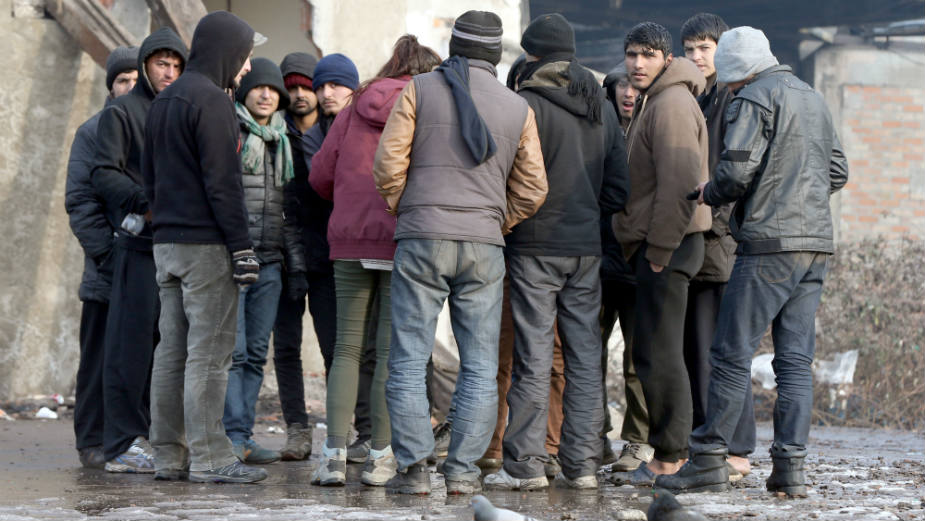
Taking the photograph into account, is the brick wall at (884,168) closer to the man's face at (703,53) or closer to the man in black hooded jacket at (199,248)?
the man's face at (703,53)

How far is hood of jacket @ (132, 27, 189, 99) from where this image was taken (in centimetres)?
559

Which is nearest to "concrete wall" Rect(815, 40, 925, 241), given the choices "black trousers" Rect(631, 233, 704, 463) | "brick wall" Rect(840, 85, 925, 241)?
"brick wall" Rect(840, 85, 925, 241)

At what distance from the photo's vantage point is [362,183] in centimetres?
511

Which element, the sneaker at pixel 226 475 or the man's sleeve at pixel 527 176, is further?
the sneaker at pixel 226 475

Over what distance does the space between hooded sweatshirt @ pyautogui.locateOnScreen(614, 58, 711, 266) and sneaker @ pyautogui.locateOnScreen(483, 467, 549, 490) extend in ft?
3.47

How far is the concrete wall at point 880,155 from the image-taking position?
1345 cm

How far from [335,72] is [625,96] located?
1485 millimetres

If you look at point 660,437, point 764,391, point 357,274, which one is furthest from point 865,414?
point 357,274

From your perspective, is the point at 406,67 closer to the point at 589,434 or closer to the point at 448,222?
the point at 448,222

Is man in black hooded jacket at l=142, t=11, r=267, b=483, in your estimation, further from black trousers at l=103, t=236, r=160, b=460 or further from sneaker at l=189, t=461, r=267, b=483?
black trousers at l=103, t=236, r=160, b=460

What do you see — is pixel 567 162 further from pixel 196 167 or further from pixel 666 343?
pixel 196 167

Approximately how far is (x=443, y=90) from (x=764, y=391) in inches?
227

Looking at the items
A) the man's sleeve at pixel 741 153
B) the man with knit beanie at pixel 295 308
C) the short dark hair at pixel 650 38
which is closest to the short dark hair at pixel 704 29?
the short dark hair at pixel 650 38

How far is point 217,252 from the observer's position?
5.03m
